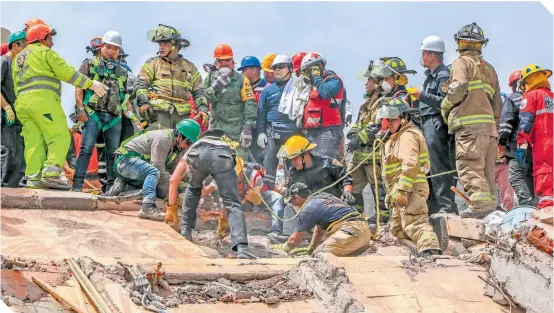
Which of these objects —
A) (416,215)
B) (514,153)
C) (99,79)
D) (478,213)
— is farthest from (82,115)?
(514,153)

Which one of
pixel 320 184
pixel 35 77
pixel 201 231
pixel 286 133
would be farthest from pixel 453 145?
pixel 35 77

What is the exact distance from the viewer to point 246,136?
10016 mm

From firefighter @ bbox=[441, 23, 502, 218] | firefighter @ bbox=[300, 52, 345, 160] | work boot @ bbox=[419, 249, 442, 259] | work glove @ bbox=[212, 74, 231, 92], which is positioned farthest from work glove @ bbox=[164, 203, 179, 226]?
firefighter @ bbox=[441, 23, 502, 218]

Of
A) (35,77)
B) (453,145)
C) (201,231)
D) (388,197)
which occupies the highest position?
(35,77)

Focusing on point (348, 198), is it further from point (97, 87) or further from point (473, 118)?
point (97, 87)

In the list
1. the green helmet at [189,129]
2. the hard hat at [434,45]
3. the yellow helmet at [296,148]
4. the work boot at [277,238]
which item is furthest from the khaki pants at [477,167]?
the green helmet at [189,129]

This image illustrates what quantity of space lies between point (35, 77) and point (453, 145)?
4953 millimetres

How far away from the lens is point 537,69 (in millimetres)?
8703

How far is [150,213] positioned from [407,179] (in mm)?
2931

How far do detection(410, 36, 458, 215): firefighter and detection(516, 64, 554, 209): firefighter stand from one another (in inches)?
36.4

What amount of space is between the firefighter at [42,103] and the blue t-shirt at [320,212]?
9.68 feet

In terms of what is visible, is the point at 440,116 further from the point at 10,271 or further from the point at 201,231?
the point at 10,271

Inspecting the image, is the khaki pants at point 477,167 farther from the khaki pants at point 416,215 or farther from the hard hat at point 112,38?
the hard hat at point 112,38

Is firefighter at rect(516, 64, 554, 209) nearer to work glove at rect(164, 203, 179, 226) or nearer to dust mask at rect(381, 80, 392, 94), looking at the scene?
dust mask at rect(381, 80, 392, 94)
